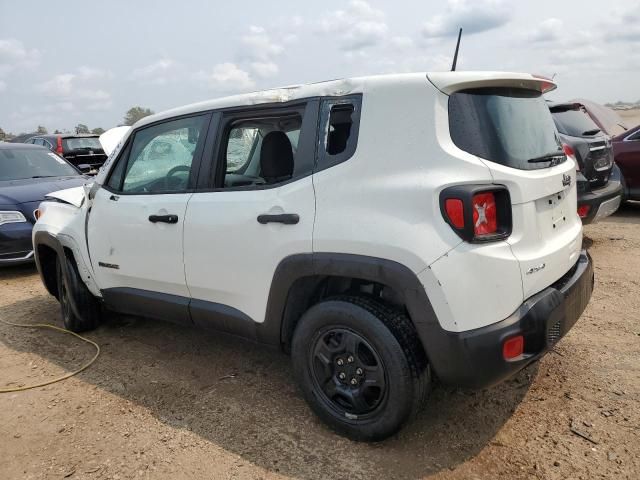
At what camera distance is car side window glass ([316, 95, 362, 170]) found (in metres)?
2.54

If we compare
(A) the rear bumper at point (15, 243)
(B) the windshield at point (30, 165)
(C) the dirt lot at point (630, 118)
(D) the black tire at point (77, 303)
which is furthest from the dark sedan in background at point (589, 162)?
(B) the windshield at point (30, 165)

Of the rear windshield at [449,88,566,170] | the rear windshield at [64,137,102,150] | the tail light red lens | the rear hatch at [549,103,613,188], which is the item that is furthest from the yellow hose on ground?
the rear windshield at [64,137,102,150]

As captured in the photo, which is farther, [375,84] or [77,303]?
[77,303]

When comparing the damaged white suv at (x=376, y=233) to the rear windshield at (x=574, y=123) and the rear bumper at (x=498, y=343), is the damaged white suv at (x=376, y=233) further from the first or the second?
the rear windshield at (x=574, y=123)

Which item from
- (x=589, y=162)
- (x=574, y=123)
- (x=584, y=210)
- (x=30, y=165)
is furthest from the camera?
(x=30, y=165)

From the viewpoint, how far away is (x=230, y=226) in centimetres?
289

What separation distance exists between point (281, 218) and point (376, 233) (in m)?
0.57

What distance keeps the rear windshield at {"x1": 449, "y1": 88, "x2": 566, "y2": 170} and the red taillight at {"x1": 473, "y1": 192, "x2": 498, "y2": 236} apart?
0.20 metres

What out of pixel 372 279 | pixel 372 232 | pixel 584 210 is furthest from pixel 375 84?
pixel 584 210

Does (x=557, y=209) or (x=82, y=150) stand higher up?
(x=82, y=150)

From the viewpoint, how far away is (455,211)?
2184 mm

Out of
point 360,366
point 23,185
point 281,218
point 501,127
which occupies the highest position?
point 501,127

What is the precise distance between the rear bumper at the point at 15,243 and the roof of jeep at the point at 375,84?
406 cm

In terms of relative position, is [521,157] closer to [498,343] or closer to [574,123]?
[498,343]
